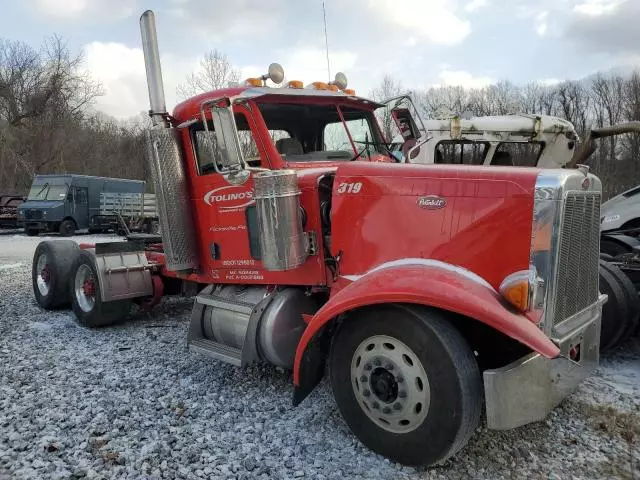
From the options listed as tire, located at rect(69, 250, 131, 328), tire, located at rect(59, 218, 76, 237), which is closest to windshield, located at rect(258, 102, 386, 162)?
tire, located at rect(69, 250, 131, 328)

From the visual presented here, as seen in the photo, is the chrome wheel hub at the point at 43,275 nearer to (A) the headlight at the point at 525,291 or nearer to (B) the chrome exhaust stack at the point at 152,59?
(B) the chrome exhaust stack at the point at 152,59

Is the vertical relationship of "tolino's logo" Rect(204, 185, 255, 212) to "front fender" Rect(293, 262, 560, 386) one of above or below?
above

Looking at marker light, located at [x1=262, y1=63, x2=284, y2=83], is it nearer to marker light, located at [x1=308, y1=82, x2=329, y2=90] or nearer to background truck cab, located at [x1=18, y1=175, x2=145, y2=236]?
marker light, located at [x1=308, y1=82, x2=329, y2=90]

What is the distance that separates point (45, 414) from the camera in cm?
402

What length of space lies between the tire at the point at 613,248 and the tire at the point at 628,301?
1.76 meters

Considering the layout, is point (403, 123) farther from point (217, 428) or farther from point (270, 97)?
point (217, 428)

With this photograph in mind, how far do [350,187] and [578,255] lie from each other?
1574 millimetres

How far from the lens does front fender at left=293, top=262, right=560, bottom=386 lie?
2852 millimetres

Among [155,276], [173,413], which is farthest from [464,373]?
[155,276]

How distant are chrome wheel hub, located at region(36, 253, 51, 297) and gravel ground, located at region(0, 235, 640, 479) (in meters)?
2.10

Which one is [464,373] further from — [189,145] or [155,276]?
[155,276]

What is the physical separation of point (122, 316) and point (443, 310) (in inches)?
186

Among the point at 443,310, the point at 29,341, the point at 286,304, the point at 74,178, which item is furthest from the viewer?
the point at 74,178

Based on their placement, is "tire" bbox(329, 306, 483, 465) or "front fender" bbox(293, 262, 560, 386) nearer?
"front fender" bbox(293, 262, 560, 386)
